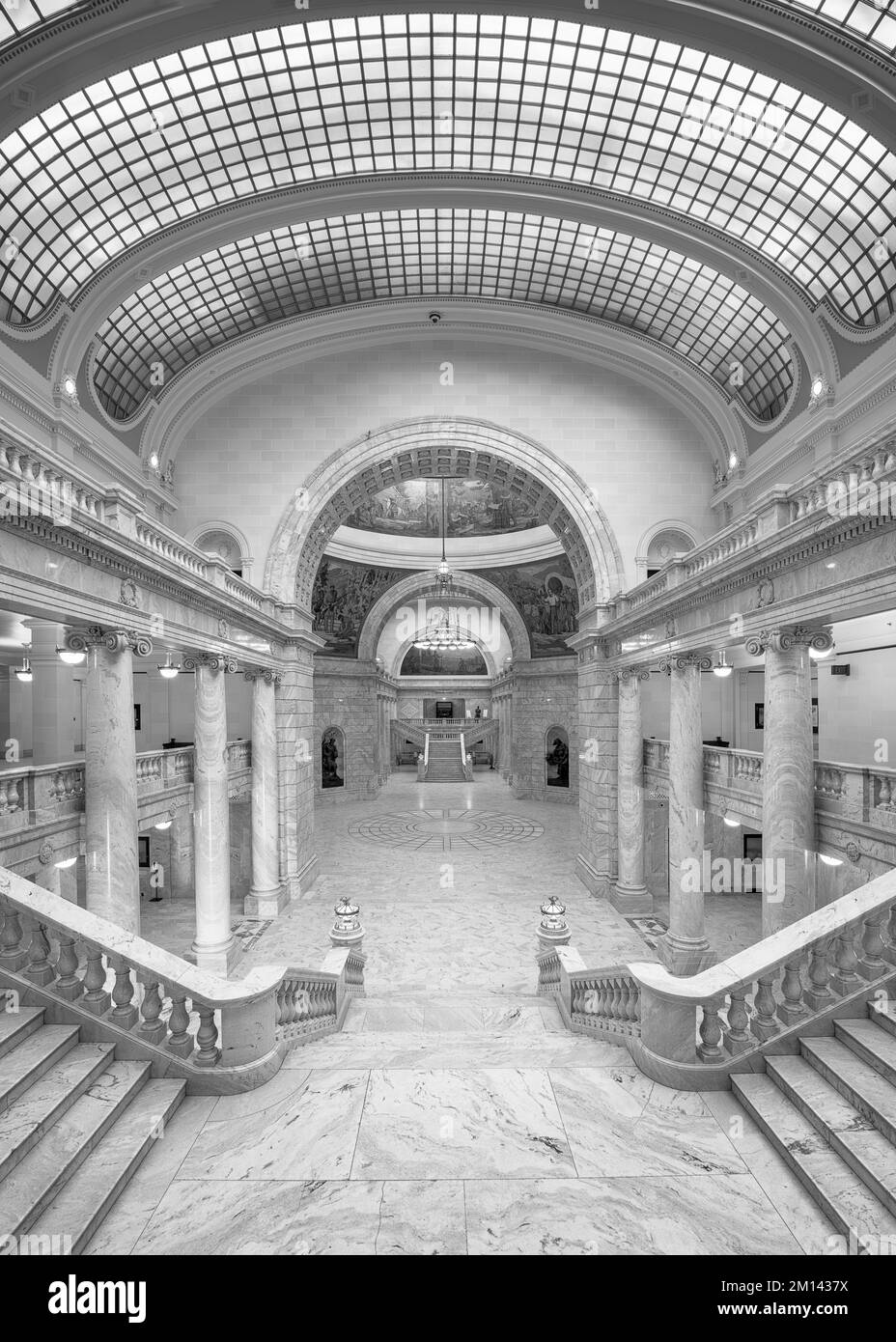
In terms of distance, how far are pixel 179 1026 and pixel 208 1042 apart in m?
0.28

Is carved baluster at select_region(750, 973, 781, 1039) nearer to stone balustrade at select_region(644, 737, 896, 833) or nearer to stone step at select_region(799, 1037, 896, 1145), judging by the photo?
stone step at select_region(799, 1037, 896, 1145)

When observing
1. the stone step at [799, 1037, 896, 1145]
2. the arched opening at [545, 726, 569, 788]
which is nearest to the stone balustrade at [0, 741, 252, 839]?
the stone step at [799, 1037, 896, 1145]

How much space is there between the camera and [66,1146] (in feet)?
14.2

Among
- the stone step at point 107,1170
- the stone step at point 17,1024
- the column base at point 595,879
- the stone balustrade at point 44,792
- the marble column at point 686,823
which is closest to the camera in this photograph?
the stone step at point 107,1170

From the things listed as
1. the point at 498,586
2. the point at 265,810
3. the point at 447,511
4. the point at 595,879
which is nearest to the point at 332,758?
the point at 498,586

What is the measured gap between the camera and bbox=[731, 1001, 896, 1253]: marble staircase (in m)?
3.96

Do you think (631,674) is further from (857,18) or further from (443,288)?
(857,18)

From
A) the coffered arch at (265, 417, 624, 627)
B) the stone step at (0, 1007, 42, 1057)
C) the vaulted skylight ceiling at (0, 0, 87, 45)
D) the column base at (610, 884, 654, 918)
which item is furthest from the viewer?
the coffered arch at (265, 417, 624, 627)

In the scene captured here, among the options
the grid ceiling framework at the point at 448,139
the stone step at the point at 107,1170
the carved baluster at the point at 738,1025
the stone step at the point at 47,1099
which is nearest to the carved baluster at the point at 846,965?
the carved baluster at the point at 738,1025

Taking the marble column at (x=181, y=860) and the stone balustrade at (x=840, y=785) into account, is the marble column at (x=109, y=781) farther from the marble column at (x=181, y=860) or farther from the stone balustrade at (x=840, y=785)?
the stone balustrade at (x=840, y=785)

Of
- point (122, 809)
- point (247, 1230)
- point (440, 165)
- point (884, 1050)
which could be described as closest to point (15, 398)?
point (122, 809)

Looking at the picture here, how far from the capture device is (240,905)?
17719 millimetres

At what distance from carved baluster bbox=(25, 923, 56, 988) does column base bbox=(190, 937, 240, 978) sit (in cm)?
815

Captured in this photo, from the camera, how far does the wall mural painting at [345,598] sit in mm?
33312
